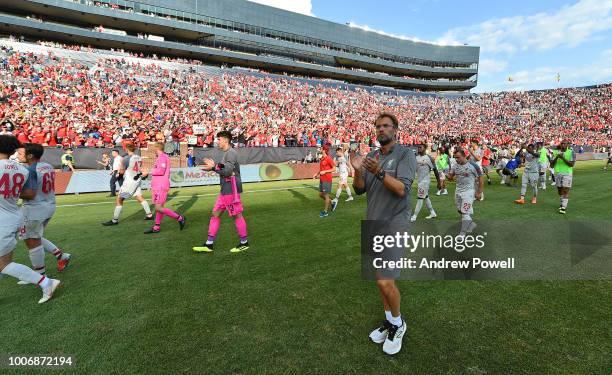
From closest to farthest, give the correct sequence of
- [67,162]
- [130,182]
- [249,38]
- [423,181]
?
[130,182] < [423,181] < [67,162] < [249,38]

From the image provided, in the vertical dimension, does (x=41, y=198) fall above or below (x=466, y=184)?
below

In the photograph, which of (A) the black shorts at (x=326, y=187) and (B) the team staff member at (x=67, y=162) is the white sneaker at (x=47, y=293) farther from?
(B) the team staff member at (x=67, y=162)

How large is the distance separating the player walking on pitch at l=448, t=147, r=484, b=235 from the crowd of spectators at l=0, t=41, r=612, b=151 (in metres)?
9.23

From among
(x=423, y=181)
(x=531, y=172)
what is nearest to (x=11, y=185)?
(x=423, y=181)

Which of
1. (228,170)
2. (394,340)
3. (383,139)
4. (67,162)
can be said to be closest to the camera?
(383,139)

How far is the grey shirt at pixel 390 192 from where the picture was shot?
9.74 ft

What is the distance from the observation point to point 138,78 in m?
33.2

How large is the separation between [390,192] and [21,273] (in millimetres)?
4731

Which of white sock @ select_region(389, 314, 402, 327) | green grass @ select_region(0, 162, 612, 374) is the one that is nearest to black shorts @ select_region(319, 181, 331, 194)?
green grass @ select_region(0, 162, 612, 374)

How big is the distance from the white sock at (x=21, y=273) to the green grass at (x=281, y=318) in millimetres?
414

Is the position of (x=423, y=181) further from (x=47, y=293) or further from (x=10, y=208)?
(x=10, y=208)

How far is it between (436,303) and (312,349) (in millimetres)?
1930

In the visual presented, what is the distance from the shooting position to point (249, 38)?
58.1 m

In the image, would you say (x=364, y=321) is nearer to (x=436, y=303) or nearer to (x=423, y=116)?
(x=436, y=303)
